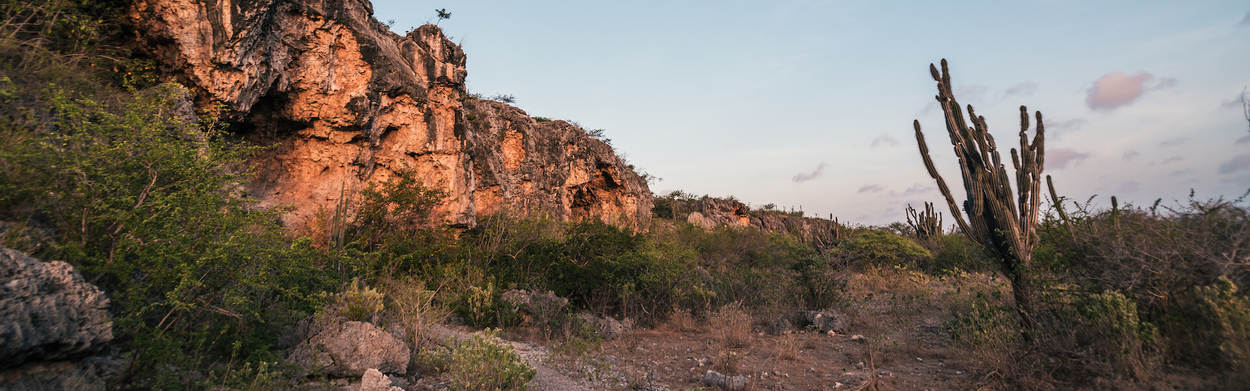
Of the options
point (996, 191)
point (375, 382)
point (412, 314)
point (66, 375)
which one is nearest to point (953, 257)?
point (996, 191)

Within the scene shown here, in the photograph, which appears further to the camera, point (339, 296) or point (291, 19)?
point (291, 19)

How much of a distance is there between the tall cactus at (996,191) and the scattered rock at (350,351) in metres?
6.15

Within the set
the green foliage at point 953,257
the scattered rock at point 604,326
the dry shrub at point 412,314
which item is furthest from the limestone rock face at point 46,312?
the green foliage at point 953,257

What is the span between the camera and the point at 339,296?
14.9ft

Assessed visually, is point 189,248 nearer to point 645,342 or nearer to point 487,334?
point 487,334

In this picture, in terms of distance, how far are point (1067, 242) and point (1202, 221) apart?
1.28 m

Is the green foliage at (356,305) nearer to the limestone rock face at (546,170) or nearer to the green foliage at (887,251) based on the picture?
the limestone rock face at (546,170)

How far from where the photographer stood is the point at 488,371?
148 inches

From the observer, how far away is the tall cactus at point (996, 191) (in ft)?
19.5

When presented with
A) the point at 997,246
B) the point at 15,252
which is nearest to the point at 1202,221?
the point at 997,246

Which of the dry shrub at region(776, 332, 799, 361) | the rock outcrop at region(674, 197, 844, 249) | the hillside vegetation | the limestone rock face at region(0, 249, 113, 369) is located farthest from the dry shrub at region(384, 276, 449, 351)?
the rock outcrop at region(674, 197, 844, 249)

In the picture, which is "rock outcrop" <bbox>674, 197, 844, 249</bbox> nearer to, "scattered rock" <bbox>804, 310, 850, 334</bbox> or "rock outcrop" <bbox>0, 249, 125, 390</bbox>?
"scattered rock" <bbox>804, 310, 850, 334</bbox>

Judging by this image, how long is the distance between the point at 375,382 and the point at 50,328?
1677mm

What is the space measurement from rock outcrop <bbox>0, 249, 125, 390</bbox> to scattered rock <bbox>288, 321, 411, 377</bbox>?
1141mm
